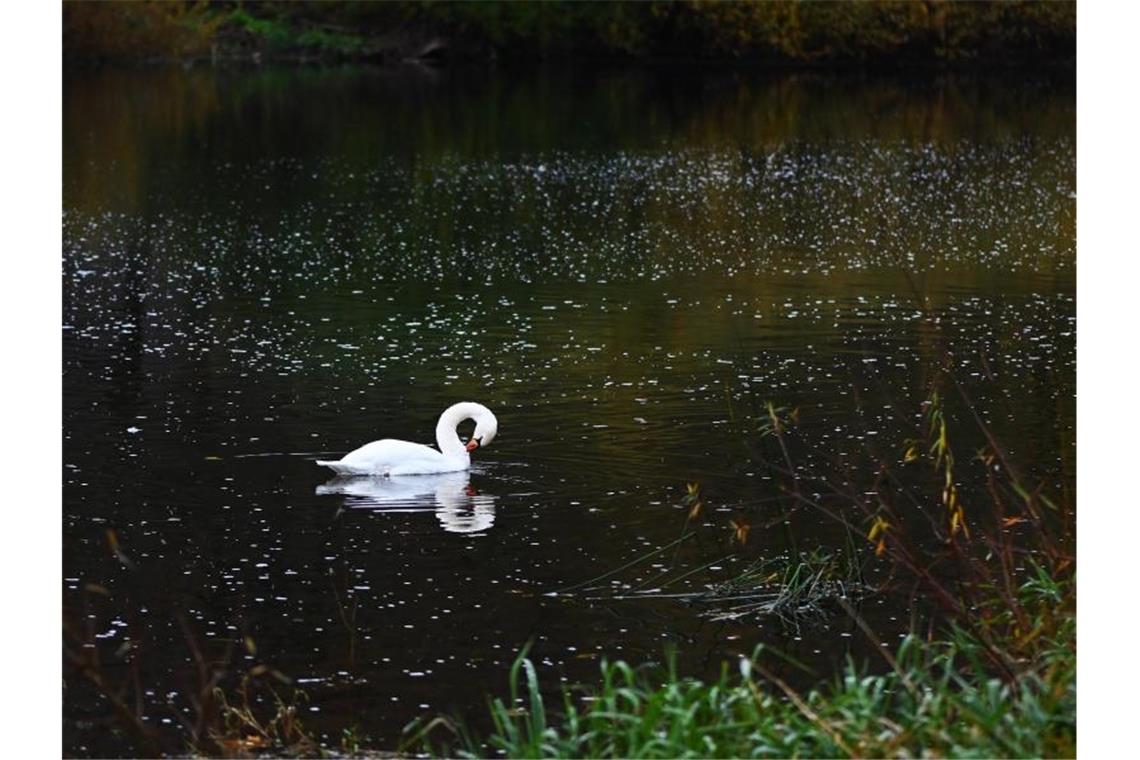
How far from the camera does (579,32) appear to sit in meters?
64.9

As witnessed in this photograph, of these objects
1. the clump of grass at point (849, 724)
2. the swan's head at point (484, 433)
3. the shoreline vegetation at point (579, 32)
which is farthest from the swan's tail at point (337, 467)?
the shoreline vegetation at point (579, 32)

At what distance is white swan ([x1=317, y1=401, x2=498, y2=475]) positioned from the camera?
43.1 feet

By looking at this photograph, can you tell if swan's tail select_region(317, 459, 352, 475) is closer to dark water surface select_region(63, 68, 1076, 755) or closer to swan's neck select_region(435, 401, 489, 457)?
dark water surface select_region(63, 68, 1076, 755)

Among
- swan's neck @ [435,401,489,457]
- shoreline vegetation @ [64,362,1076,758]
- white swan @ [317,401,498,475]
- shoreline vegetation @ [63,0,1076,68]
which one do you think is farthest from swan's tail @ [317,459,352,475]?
shoreline vegetation @ [63,0,1076,68]

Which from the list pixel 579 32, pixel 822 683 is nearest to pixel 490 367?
pixel 822 683

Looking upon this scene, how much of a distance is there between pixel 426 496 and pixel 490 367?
430 centimetres

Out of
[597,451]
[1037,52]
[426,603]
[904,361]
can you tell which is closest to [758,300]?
[904,361]

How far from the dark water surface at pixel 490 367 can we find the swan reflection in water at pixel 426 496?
4 cm

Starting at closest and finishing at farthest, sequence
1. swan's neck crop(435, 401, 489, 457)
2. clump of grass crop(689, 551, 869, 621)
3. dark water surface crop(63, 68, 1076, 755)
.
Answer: dark water surface crop(63, 68, 1076, 755), clump of grass crop(689, 551, 869, 621), swan's neck crop(435, 401, 489, 457)

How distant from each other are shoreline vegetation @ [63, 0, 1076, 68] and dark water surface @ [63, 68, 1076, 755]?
20.2 m

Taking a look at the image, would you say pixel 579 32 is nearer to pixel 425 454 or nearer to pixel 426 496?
pixel 425 454

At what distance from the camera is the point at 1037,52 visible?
61062 mm

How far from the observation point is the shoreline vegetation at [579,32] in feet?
197

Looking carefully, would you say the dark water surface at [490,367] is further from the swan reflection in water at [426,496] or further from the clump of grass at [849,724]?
the clump of grass at [849,724]
